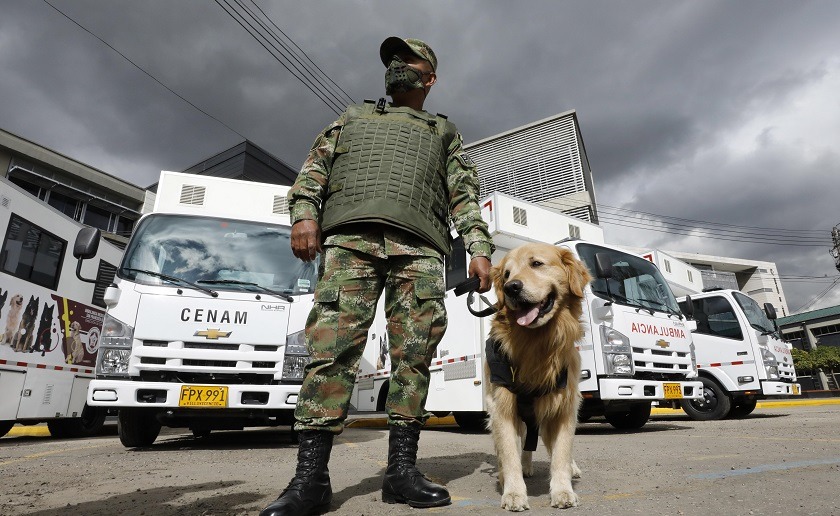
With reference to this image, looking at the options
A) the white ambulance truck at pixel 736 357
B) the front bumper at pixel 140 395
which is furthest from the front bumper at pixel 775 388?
the front bumper at pixel 140 395

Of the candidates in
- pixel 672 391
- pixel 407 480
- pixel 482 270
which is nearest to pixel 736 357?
pixel 672 391

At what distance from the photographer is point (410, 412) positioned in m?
2.19

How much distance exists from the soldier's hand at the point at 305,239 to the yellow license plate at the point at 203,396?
2.34 m

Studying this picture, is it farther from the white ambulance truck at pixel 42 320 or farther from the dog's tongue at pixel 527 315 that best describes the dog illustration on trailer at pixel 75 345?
the dog's tongue at pixel 527 315

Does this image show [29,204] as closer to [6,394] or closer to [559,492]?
[6,394]

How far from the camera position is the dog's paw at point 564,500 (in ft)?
6.24

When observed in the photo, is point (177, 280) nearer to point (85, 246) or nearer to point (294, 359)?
point (85, 246)

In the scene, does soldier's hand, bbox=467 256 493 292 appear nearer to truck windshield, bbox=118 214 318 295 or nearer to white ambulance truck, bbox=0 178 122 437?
truck windshield, bbox=118 214 318 295

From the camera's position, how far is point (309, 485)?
185 centimetres

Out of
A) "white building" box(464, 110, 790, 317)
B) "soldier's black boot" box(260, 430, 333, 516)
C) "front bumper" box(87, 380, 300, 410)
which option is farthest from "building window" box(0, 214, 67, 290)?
"white building" box(464, 110, 790, 317)

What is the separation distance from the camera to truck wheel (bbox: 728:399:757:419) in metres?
8.26

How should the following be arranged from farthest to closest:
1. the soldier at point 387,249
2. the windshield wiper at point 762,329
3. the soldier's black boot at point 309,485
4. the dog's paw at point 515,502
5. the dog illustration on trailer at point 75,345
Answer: the windshield wiper at point 762,329 < the dog illustration on trailer at point 75,345 < the soldier at point 387,249 < the dog's paw at point 515,502 < the soldier's black boot at point 309,485

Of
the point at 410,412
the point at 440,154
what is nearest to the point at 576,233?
the point at 440,154

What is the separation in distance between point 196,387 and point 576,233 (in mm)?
7148
